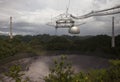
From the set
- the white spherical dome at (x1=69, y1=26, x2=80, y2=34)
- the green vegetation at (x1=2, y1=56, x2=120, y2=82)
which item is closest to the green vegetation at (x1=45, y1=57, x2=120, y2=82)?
the green vegetation at (x1=2, y1=56, x2=120, y2=82)

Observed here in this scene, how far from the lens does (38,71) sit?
91.2ft

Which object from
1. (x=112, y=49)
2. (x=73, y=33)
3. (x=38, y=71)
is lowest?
(x=38, y=71)

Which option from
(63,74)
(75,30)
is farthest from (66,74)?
(75,30)

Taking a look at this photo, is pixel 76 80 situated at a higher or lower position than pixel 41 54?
higher

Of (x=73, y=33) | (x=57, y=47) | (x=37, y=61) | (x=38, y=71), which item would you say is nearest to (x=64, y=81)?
(x=38, y=71)

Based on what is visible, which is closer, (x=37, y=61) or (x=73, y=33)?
(x=37, y=61)

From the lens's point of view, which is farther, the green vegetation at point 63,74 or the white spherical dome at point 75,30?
the white spherical dome at point 75,30

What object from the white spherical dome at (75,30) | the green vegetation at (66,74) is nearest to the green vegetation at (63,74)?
the green vegetation at (66,74)

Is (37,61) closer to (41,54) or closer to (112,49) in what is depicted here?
(41,54)

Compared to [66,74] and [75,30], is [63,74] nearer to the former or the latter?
[66,74]

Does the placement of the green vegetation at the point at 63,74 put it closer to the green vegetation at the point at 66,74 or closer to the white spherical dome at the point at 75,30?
the green vegetation at the point at 66,74

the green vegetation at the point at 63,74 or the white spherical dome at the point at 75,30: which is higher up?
the white spherical dome at the point at 75,30

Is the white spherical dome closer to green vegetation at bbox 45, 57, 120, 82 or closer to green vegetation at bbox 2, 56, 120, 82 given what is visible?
green vegetation at bbox 2, 56, 120, 82

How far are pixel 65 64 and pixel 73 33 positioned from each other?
117 ft
